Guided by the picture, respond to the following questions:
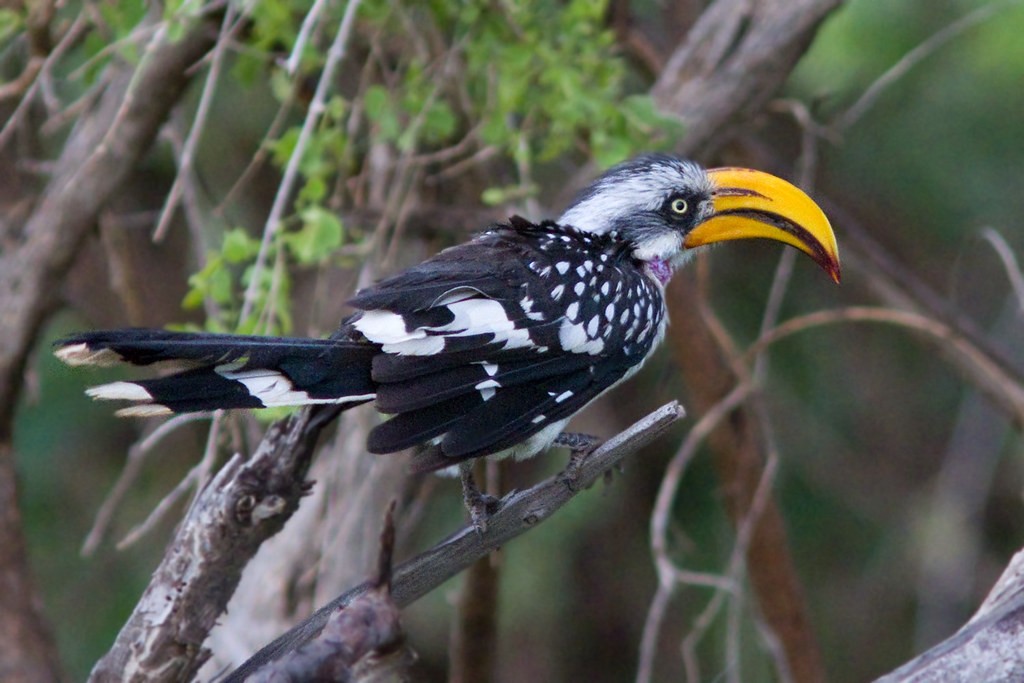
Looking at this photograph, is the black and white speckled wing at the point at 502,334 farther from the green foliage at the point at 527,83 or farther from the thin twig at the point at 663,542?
the thin twig at the point at 663,542

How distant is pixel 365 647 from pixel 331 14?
1942 millimetres

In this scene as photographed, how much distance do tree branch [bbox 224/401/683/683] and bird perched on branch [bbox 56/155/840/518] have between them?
0.10 meters

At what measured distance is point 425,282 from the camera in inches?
94.3

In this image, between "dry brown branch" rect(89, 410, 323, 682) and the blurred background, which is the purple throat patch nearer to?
the blurred background

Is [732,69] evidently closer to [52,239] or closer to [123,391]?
[52,239]

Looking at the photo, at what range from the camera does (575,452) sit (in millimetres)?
2541

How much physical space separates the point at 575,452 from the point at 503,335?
0.30 m

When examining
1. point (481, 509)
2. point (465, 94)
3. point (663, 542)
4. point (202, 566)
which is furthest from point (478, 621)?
point (202, 566)

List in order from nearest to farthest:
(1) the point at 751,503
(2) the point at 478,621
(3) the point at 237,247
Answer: (3) the point at 237,247 → (2) the point at 478,621 → (1) the point at 751,503

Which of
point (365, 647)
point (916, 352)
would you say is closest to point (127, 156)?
point (365, 647)

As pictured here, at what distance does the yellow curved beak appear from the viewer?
274cm

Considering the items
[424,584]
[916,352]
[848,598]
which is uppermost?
[424,584]

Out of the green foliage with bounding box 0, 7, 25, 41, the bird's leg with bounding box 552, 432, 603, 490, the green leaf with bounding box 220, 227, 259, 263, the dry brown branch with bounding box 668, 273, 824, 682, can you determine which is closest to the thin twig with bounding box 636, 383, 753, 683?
the dry brown branch with bounding box 668, 273, 824, 682

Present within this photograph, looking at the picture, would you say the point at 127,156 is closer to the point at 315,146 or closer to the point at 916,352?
the point at 315,146
